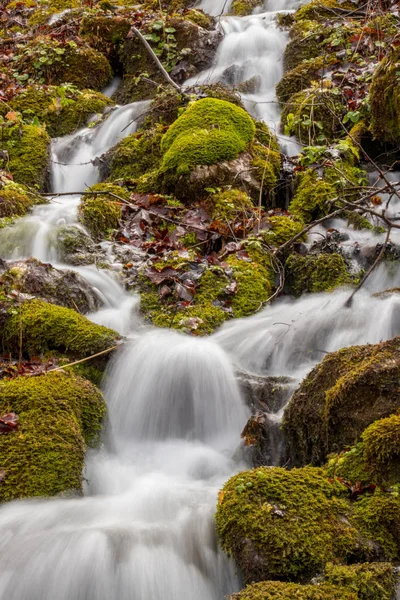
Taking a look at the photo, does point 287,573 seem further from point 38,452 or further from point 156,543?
point 38,452

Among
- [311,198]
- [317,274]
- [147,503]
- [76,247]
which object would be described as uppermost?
[311,198]

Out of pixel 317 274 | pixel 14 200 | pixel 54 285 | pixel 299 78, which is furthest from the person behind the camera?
pixel 299 78

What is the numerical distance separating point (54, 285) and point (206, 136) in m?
3.14

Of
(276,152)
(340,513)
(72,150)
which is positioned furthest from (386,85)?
(340,513)

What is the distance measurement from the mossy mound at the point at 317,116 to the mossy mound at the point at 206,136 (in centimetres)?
82

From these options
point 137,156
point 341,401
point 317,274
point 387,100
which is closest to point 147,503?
point 341,401

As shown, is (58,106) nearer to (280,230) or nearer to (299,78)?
(299,78)

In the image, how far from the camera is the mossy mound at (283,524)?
9.28 feet

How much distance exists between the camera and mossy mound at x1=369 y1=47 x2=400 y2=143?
7656 mm

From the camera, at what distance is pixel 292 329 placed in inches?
219

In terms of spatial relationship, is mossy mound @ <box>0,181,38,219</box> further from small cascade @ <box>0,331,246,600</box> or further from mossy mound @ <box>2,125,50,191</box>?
small cascade @ <box>0,331,246,600</box>

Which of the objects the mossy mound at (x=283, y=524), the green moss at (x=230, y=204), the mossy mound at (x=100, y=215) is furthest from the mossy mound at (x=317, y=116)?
the mossy mound at (x=283, y=524)

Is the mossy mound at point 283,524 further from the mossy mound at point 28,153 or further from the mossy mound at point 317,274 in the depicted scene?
the mossy mound at point 28,153

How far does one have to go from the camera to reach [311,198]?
296 inches
